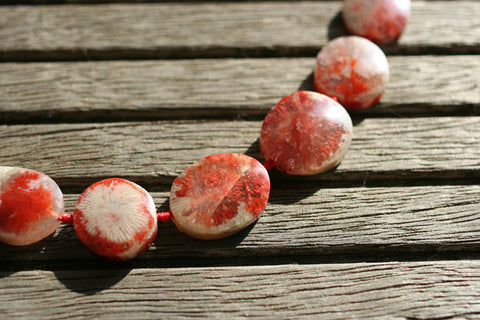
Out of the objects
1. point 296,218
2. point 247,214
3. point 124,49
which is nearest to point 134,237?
point 247,214

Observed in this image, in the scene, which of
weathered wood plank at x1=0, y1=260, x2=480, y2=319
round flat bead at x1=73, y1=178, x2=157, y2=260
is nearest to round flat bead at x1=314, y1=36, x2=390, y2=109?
weathered wood plank at x1=0, y1=260, x2=480, y2=319

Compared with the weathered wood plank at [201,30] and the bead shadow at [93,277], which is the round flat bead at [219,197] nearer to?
the bead shadow at [93,277]

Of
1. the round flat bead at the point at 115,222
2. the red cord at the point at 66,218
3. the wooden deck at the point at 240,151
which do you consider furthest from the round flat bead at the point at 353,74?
the red cord at the point at 66,218

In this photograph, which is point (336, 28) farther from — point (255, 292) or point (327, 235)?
point (255, 292)

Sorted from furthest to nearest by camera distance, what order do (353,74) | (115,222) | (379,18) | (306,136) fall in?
(379,18) < (353,74) < (306,136) < (115,222)

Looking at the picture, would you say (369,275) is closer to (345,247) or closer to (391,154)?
(345,247)

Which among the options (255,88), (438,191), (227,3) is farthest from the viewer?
(227,3)

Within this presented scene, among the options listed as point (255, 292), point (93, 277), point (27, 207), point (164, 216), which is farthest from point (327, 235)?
point (27, 207)

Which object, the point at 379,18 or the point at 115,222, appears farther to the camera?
the point at 379,18
